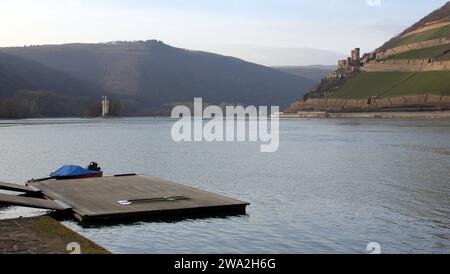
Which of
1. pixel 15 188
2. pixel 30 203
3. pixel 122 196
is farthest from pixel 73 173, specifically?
pixel 30 203

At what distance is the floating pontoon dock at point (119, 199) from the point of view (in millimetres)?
24703

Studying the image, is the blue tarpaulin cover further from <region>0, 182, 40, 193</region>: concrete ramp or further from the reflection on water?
the reflection on water

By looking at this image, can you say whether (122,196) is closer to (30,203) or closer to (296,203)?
(30,203)

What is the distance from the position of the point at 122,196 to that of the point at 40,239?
37.0 ft

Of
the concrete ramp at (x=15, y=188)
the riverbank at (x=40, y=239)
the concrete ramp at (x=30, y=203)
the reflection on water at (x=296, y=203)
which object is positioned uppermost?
the riverbank at (x=40, y=239)

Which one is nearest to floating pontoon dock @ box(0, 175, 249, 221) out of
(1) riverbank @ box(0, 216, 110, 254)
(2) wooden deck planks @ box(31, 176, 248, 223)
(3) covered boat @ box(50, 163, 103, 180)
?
(2) wooden deck planks @ box(31, 176, 248, 223)

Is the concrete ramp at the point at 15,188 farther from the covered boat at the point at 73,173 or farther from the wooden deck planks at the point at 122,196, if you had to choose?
the covered boat at the point at 73,173

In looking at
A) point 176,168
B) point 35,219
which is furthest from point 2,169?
point 35,219

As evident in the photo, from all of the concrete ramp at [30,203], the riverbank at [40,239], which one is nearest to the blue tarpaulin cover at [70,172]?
the concrete ramp at [30,203]

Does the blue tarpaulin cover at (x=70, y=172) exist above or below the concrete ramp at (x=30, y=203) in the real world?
below

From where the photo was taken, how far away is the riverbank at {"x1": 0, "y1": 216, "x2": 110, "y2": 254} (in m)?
15.9

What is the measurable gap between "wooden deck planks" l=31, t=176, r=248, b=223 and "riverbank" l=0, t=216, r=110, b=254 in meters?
4.13

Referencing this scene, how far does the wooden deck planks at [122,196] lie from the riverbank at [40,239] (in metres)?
4.13
